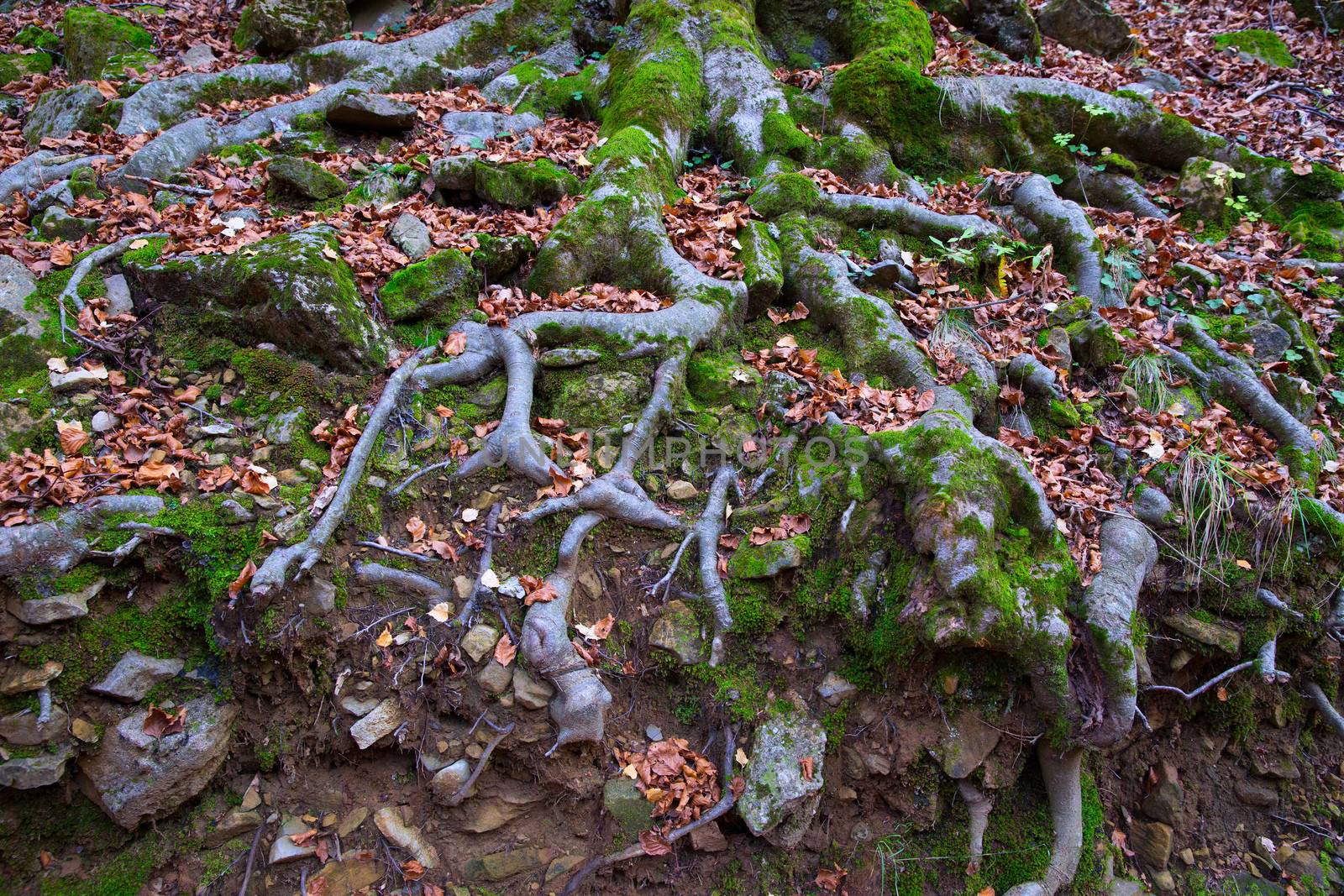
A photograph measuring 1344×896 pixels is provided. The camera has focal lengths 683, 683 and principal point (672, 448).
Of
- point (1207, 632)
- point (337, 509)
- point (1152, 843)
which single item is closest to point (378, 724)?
point (337, 509)

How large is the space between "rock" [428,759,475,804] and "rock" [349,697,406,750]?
324mm

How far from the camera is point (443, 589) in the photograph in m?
3.65

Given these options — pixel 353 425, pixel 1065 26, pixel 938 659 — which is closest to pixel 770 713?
pixel 938 659

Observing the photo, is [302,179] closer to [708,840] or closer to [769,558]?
[769,558]

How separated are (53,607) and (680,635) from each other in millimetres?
3011

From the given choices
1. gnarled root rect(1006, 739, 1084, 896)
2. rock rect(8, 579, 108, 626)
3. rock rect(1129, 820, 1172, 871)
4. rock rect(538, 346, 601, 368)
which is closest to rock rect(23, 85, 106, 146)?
rock rect(8, 579, 108, 626)

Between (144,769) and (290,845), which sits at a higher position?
(144,769)

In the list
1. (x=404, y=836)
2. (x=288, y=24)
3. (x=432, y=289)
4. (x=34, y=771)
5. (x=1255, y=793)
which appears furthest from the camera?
(x=288, y=24)

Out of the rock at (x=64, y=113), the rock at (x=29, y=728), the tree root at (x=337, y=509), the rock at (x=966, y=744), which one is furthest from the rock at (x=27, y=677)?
the rock at (x=64, y=113)

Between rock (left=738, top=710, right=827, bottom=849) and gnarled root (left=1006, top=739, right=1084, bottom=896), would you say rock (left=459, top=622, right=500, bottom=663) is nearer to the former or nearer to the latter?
rock (left=738, top=710, right=827, bottom=849)

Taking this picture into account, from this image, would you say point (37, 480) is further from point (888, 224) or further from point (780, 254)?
point (888, 224)

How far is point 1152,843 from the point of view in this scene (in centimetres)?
411

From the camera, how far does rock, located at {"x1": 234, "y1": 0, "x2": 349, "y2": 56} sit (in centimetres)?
731

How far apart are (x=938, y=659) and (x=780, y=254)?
3191 mm
